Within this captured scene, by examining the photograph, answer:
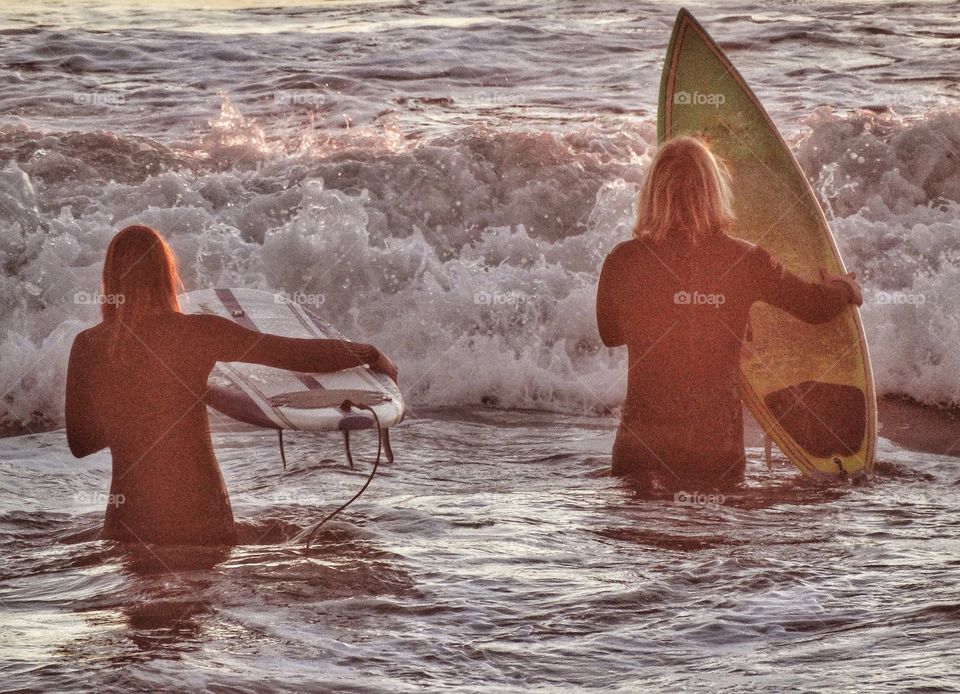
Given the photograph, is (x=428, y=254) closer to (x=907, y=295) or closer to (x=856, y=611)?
(x=907, y=295)

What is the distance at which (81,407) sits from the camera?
3703 mm

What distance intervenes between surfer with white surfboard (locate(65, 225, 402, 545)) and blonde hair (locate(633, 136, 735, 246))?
3.87 ft

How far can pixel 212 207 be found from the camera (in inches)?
406

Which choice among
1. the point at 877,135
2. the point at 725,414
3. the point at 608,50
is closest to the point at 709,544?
the point at 725,414

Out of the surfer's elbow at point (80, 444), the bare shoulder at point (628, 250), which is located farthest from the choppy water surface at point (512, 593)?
the bare shoulder at point (628, 250)

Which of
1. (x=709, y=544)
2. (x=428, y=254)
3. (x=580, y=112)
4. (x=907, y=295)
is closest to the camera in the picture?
(x=709, y=544)

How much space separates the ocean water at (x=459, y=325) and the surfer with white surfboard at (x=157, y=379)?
0.17m

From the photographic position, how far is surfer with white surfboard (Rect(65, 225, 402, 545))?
11.8 feet

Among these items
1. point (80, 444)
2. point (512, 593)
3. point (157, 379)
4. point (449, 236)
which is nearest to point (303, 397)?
point (157, 379)

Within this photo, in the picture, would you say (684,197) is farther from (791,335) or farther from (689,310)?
(791,335)

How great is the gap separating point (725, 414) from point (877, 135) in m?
7.03

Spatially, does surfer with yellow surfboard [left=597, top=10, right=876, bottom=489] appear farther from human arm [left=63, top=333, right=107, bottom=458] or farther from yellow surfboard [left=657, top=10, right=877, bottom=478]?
human arm [left=63, top=333, right=107, bottom=458]

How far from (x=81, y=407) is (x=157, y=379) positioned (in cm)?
25

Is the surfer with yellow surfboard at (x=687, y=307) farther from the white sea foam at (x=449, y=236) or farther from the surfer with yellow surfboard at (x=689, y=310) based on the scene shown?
the white sea foam at (x=449, y=236)
